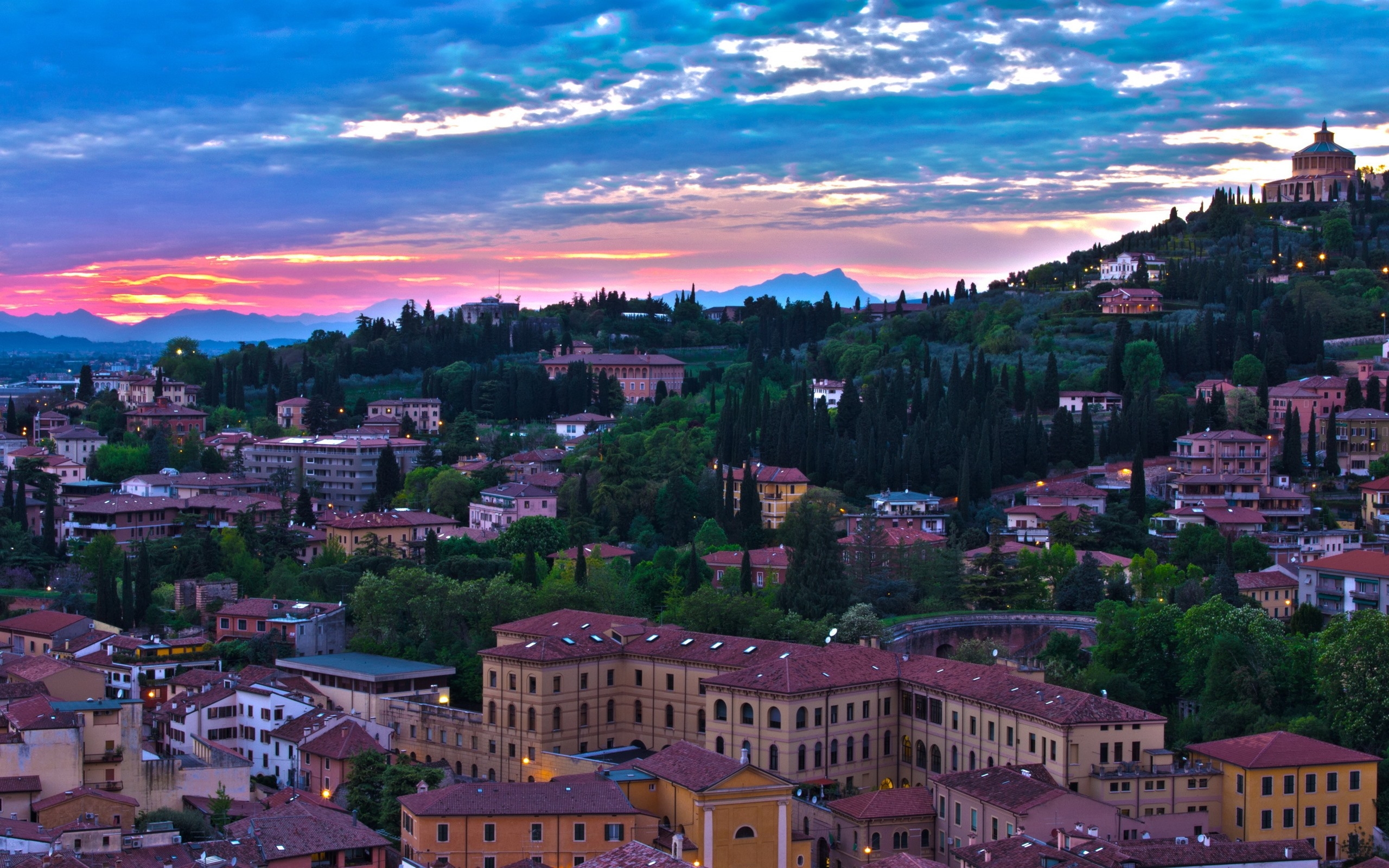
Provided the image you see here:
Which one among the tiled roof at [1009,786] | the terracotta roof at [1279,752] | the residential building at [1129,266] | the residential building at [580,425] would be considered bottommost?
the tiled roof at [1009,786]

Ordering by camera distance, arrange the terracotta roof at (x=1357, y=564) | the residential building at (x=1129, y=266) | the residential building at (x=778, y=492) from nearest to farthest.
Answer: the terracotta roof at (x=1357, y=564) < the residential building at (x=778, y=492) < the residential building at (x=1129, y=266)

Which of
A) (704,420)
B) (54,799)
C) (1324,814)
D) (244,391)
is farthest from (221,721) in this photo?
(244,391)

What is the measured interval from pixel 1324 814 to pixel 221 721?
Answer: 28740 mm

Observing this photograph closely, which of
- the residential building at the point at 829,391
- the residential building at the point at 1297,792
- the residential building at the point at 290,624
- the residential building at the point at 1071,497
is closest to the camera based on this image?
the residential building at the point at 1297,792

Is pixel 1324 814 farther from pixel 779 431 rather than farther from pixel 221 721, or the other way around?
pixel 779 431

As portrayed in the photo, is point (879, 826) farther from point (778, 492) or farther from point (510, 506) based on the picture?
point (510, 506)

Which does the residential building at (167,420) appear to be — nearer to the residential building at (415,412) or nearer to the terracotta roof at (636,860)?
the residential building at (415,412)

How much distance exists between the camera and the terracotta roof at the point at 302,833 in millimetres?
30391

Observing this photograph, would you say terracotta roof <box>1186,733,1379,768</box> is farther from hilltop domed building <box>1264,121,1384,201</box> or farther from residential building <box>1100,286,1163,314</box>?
hilltop domed building <box>1264,121,1384,201</box>

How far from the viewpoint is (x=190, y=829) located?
115 ft

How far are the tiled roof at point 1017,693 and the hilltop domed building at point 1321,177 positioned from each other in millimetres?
91574

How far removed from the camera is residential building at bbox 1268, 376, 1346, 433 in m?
72.4

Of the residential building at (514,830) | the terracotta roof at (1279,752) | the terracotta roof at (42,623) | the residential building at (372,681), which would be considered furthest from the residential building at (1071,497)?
the terracotta roof at (42,623)

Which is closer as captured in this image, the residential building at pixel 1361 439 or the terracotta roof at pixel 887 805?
the terracotta roof at pixel 887 805
